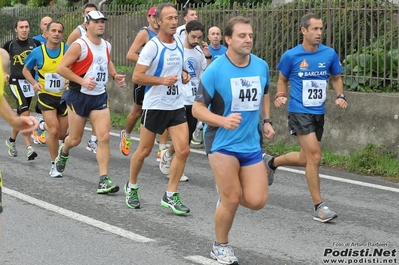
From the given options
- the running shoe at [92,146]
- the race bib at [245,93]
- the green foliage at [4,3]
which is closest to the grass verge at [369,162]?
the running shoe at [92,146]

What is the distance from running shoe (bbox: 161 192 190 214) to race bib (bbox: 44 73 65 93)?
339 centimetres

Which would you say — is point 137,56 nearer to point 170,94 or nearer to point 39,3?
point 170,94

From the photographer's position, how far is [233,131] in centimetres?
701

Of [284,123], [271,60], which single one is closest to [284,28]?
[271,60]

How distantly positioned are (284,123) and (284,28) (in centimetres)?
175

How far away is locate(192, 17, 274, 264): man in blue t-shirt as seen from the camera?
690 centimetres

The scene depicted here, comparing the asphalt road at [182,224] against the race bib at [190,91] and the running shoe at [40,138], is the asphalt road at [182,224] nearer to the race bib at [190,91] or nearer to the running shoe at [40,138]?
the race bib at [190,91]

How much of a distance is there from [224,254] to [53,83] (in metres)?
5.59

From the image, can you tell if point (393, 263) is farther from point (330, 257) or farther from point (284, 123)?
point (284, 123)

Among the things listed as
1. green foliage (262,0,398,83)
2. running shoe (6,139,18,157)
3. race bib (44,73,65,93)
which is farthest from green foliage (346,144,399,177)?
running shoe (6,139,18,157)

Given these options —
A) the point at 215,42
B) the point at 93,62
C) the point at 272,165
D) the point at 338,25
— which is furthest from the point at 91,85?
the point at 338,25

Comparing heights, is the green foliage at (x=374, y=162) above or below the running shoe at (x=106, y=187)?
below

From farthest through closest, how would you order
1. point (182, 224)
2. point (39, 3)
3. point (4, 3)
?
point (4, 3), point (39, 3), point (182, 224)

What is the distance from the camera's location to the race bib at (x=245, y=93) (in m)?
6.98
